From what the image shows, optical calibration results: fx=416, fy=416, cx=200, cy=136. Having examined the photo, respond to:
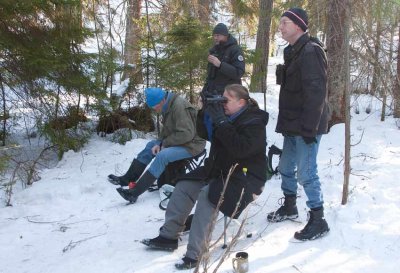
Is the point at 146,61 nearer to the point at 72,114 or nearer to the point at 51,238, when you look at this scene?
the point at 72,114

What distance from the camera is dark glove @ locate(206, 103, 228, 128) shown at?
332 cm

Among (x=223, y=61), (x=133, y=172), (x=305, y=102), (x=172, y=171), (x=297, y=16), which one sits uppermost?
(x=297, y=16)

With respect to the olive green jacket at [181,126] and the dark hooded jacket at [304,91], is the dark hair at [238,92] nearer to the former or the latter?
the dark hooded jacket at [304,91]

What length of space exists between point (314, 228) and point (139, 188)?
76.5 inches

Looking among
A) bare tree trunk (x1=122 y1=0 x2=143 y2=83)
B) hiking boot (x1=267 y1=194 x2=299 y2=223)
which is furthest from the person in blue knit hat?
bare tree trunk (x1=122 y1=0 x2=143 y2=83)

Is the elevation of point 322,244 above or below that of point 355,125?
below

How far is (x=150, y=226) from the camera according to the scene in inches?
165

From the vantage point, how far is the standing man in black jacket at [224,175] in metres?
3.29

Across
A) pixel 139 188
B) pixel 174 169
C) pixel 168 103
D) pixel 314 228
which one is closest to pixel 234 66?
pixel 168 103

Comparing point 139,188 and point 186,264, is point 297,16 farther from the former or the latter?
point 139,188

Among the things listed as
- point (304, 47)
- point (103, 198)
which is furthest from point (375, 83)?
point (103, 198)

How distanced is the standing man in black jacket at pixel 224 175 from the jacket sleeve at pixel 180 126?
36.2 inches

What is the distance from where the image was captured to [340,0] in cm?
422

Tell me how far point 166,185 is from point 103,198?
2.64 ft
